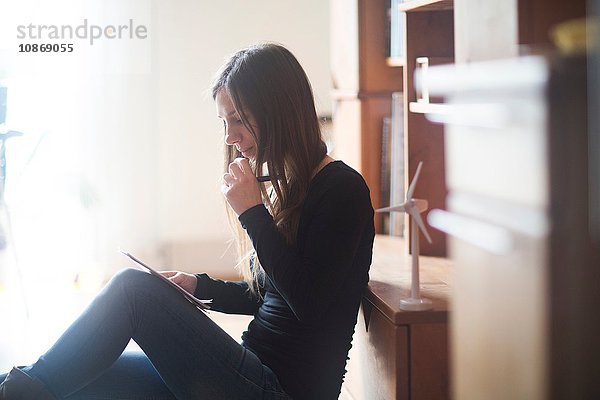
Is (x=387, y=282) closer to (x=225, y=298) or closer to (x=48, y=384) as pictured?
(x=225, y=298)

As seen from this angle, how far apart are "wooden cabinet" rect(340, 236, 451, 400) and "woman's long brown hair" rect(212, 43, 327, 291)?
310 millimetres

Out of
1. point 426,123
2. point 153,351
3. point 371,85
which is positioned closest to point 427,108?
point 426,123

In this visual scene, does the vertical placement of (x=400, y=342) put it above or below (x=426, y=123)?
below

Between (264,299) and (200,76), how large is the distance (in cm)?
252

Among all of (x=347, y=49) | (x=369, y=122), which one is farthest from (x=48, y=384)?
(x=347, y=49)

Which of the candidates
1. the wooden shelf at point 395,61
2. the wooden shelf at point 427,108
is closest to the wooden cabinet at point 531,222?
the wooden shelf at point 427,108

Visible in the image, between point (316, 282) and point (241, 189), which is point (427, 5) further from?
point (316, 282)

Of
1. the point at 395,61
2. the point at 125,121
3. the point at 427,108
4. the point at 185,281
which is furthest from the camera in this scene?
the point at 125,121

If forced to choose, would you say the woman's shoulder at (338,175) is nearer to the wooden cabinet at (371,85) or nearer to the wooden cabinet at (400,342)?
the wooden cabinet at (400,342)

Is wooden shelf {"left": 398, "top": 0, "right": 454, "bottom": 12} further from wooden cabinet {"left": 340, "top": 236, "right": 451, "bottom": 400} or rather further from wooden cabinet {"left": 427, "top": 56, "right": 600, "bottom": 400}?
wooden cabinet {"left": 427, "top": 56, "right": 600, "bottom": 400}

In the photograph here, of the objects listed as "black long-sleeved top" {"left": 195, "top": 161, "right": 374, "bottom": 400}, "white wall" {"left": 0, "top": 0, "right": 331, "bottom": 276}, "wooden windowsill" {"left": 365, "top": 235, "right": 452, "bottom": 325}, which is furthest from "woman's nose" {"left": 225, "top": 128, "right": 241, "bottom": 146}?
"white wall" {"left": 0, "top": 0, "right": 331, "bottom": 276}

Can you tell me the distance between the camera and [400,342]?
168 centimetres

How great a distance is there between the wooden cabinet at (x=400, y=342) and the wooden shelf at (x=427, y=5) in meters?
0.67

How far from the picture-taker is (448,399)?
167 cm
